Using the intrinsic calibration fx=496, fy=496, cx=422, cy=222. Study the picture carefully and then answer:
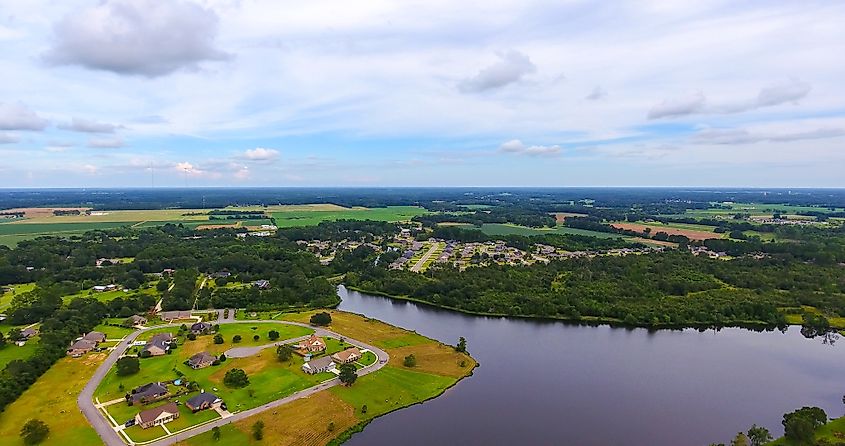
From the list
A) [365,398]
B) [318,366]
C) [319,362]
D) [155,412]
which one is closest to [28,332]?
[155,412]

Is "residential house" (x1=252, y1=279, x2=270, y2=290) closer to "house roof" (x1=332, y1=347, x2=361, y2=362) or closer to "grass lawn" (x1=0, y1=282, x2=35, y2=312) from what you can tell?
"house roof" (x1=332, y1=347, x2=361, y2=362)

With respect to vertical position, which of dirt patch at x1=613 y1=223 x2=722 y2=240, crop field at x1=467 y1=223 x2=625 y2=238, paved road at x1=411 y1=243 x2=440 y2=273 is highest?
dirt patch at x1=613 y1=223 x2=722 y2=240

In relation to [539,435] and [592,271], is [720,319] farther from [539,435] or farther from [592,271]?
[539,435]

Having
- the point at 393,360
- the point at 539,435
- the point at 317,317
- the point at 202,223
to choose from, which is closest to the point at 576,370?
the point at 539,435

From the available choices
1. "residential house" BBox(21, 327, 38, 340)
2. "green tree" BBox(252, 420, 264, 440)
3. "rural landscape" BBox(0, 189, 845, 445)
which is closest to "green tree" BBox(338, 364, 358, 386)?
"rural landscape" BBox(0, 189, 845, 445)

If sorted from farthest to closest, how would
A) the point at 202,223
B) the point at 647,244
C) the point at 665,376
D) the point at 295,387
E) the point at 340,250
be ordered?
the point at 202,223
the point at 647,244
the point at 340,250
the point at 665,376
the point at 295,387

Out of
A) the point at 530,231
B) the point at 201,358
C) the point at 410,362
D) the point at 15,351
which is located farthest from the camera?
the point at 530,231

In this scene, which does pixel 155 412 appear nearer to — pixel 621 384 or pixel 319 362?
pixel 319 362
